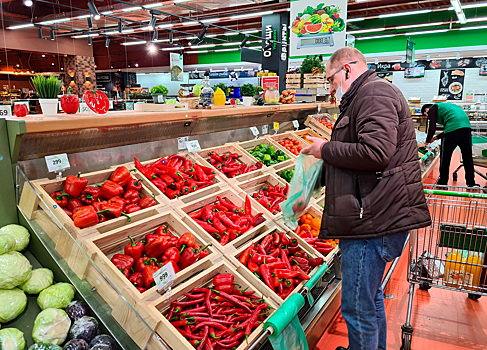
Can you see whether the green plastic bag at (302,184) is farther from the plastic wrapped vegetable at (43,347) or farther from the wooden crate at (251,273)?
the plastic wrapped vegetable at (43,347)

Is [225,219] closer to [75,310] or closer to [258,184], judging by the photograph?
[258,184]

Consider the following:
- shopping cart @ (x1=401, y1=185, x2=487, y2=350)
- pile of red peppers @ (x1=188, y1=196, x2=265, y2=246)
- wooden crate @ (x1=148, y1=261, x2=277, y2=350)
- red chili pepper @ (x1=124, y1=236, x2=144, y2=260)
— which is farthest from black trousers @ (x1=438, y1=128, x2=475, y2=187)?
red chili pepper @ (x1=124, y1=236, x2=144, y2=260)

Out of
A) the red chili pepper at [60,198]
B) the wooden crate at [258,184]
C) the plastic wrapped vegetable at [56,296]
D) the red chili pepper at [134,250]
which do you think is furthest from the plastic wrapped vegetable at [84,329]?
the wooden crate at [258,184]

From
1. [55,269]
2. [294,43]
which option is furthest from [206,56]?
[55,269]

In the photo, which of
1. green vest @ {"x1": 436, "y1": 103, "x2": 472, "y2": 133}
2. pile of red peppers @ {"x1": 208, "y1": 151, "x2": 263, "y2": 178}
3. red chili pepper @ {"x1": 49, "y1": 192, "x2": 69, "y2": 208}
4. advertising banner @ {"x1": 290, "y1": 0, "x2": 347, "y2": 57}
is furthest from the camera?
green vest @ {"x1": 436, "y1": 103, "x2": 472, "y2": 133}

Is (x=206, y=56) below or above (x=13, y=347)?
above

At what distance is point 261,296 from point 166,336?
Answer: 2.27 ft

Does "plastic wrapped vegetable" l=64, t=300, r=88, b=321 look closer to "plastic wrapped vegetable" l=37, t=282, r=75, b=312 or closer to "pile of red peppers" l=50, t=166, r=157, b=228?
"plastic wrapped vegetable" l=37, t=282, r=75, b=312

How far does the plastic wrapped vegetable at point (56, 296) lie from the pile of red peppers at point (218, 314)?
0.54 m

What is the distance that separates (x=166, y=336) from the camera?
1636 mm

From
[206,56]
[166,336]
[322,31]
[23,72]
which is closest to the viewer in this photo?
[166,336]

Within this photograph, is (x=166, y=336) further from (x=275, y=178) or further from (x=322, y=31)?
(x=322, y=31)

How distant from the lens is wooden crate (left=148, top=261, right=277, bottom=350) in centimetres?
161

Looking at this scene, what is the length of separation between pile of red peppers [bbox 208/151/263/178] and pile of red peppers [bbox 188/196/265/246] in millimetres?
495
